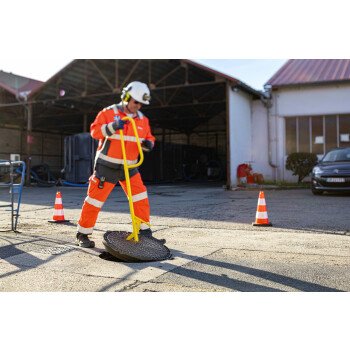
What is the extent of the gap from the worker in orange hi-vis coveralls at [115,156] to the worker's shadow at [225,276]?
625mm

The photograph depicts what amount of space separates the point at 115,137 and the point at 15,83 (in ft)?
67.8

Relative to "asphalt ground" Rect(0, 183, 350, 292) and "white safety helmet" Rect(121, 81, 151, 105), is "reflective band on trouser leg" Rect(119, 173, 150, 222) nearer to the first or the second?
"asphalt ground" Rect(0, 183, 350, 292)

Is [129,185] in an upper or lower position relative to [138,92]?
lower

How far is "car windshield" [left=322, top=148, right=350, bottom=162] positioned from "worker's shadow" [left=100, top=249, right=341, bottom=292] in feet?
29.5

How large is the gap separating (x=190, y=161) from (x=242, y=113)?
35.1ft

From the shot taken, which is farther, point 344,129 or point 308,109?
point 308,109

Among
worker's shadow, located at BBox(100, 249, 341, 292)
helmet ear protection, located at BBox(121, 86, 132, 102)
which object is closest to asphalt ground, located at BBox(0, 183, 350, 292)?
worker's shadow, located at BBox(100, 249, 341, 292)

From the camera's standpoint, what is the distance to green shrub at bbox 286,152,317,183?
1612 centimetres

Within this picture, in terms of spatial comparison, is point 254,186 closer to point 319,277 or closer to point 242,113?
point 242,113

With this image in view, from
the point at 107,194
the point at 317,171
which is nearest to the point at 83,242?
the point at 107,194

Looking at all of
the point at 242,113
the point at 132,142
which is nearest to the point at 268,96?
the point at 242,113

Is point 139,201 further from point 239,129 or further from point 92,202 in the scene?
point 239,129

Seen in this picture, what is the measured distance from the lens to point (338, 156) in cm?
1229

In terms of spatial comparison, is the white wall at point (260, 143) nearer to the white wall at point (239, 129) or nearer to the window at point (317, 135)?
the white wall at point (239, 129)
